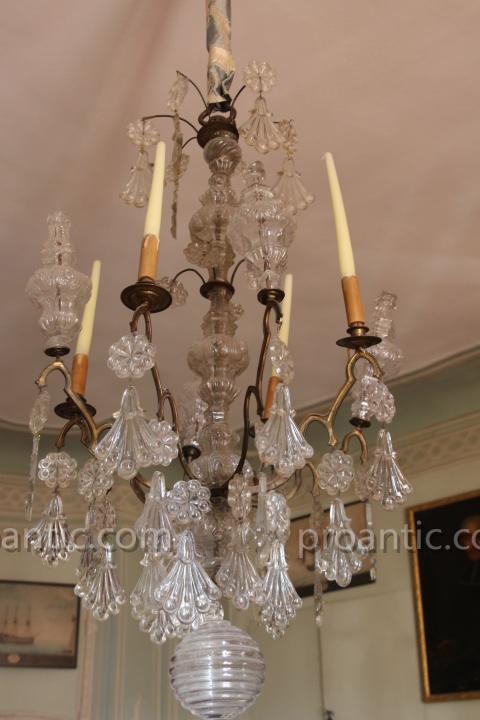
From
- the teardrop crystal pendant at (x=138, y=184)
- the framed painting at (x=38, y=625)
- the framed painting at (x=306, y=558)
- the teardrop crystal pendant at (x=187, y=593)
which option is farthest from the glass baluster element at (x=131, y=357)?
the framed painting at (x=38, y=625)

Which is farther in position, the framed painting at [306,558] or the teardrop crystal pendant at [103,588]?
the framed painting at [306,558]

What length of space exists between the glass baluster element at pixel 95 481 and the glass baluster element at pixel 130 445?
83 mm

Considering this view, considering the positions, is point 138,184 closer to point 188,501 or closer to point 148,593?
point 188,501

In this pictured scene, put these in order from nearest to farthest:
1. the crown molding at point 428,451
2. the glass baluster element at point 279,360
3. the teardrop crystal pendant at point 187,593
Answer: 1. the teardrop crystal pendant at point 187,593
2. the glass baluster element at point 279,360
3. the crown molding at point 428,451

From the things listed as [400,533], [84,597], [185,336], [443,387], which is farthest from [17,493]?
[84,597]

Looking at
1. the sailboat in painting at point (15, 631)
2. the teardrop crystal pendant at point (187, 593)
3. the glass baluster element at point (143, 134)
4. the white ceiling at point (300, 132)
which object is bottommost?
the teardrop crystal pendant at point (187, 593)

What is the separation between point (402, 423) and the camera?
474 centimetres

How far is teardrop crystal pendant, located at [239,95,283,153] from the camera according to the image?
6.20ft

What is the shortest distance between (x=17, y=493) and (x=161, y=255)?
8.83ft

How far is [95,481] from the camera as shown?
158 cm

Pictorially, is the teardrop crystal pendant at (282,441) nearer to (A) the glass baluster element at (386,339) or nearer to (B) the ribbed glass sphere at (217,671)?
(B) the ribbed glass sphere at (217,671)

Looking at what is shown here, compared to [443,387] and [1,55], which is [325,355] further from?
[1,55]

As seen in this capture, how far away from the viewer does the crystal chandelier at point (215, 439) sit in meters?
1.38

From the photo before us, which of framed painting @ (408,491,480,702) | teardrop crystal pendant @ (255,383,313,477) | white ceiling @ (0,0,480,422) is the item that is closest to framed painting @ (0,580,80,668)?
white ceiling @ (0,0,480,422)
